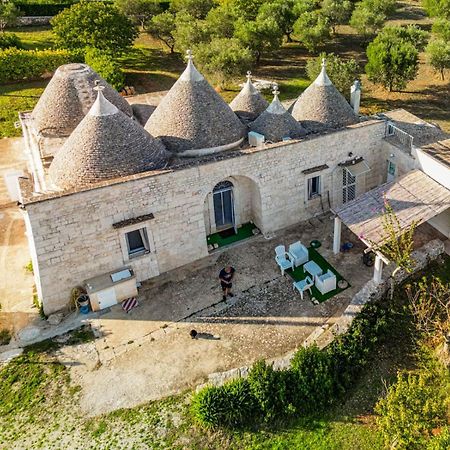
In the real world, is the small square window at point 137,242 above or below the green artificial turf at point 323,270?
above

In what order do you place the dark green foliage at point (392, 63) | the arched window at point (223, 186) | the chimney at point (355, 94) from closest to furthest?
the arched window at point (223, 186) → the chimney at point (355, 94) → the dark green foliage at point (392, 63)

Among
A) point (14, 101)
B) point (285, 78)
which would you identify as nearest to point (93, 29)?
point (14, 101)

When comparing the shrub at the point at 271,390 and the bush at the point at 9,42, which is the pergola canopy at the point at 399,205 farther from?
the bush at the point at 9,42

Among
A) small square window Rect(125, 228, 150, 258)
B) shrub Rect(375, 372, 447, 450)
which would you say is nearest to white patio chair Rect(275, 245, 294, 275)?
small square window Rect(125, 228, 150, 258)

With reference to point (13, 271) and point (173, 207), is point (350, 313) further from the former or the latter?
point (13, 271)

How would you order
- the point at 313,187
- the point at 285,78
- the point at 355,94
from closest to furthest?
the point at 313,187 < the point at 355,94 < the point at 285,78

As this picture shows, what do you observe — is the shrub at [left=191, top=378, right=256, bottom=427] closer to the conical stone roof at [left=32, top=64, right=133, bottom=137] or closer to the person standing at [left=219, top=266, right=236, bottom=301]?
the person standing at [left=219, top=266, right=236, bottom=301]

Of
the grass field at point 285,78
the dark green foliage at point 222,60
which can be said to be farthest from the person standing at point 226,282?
the dark green foliage at point 222,60

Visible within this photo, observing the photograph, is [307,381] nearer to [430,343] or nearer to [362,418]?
[362,418]
